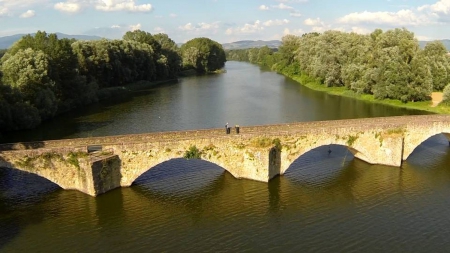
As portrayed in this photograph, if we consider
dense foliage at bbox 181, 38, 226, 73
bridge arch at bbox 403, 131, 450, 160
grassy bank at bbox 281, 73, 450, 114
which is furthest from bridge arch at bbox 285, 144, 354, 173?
dense foliage at bbox 181, 38, 226, 73

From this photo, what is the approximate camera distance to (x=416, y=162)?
29516 mm

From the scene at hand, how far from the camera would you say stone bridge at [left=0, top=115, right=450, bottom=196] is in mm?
23094

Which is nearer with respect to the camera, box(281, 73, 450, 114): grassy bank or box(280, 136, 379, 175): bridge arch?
box(280, 136, 379, 175): bridge arch

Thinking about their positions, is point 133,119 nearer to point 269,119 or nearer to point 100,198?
point 269,119

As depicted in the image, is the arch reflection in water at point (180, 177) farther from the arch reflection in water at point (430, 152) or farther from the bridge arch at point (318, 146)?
the arch reflection in water at point (430, 152)

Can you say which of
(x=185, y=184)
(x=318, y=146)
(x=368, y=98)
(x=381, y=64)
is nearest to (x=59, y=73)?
(x=185, y=184)

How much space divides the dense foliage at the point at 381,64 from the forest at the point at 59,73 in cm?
3563

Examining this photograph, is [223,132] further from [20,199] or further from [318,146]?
[20,199]

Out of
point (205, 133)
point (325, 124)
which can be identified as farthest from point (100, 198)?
point (325, 124)

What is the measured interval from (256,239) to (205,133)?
9973mm

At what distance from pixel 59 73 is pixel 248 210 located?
3943cm

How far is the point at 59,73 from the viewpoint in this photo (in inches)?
2053

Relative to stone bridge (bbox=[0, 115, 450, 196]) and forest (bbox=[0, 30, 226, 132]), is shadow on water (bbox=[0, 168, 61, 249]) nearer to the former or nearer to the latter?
stone bridge (bbox=[0, 115, 450, 196])

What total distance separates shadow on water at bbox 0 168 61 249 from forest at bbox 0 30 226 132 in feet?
50.9
